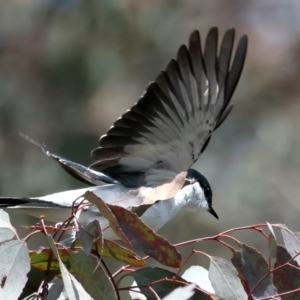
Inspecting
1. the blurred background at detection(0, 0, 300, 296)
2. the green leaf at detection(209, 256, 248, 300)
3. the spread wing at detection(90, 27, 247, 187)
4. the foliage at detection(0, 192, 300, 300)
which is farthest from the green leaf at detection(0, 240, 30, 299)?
the blurred background at detection(0, 0, 300, 296)

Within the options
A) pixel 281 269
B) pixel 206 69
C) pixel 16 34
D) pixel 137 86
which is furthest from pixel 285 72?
pixel 281 269

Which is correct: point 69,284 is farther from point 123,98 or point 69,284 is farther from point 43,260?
point 123,98

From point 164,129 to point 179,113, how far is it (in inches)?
3.2

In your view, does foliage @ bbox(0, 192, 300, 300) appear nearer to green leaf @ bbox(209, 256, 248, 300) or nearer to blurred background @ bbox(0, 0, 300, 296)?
green leaf @ bbox(209, 256, 248, 300)

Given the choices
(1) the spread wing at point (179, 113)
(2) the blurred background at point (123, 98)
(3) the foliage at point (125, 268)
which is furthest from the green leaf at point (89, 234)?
(2) the blurred background at point (123, 98)

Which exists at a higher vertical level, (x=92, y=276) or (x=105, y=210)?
(x=105, y=210)

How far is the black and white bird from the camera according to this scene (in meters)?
1.92

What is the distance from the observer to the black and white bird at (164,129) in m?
1.92

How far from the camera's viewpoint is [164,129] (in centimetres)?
206

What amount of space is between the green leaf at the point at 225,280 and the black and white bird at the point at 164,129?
0.62 m

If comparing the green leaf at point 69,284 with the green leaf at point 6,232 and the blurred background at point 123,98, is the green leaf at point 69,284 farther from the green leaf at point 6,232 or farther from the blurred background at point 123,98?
the blurred background at point 123,98

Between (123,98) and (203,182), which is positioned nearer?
(203,182)

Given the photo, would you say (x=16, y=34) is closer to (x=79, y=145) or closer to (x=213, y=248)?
(x=79, y=145)

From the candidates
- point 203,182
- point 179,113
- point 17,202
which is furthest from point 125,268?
point 203,182
